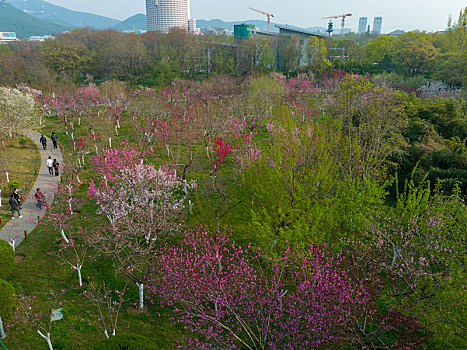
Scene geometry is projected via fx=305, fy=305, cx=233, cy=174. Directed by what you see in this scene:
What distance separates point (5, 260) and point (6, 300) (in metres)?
2.56

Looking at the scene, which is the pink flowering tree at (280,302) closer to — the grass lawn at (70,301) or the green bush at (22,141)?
the grass lawn at (70,301)

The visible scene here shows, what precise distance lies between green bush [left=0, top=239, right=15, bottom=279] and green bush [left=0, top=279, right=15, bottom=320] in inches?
75.1

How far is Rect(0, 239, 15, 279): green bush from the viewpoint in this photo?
1296 cm

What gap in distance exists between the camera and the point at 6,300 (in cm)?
1120

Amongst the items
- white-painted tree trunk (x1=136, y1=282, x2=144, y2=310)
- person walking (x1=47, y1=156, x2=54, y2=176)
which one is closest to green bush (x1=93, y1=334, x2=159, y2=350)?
white-painted tree trunk (x1=136, y1=282, x2=144, y2=310)

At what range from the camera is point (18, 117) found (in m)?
31.1

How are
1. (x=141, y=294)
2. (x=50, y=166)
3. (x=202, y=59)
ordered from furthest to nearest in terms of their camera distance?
(x=202, y=59) < (x=50, y=166) < (x=141, y=294)

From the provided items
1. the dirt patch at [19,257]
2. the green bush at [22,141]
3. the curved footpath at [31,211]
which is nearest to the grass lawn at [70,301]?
the dirt patch at [19,257]

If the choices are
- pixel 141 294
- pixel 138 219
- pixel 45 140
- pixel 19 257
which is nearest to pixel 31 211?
pixel 19 257

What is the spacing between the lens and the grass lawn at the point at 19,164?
21606 mm

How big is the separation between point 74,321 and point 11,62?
59194 millimetres

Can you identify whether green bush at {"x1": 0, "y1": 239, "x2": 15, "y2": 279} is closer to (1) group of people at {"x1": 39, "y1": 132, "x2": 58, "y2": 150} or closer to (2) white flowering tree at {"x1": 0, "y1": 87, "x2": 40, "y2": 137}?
(1) group of people at {"x1": 39, "y1": 132, "x2": 58, "y2": 150}

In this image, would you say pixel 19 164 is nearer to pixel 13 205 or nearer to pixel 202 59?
pixel 13 205

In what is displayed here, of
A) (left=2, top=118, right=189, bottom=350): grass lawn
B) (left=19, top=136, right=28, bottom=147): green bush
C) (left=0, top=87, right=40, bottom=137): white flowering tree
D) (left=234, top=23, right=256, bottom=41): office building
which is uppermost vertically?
(left=234, top=23, right=256, bottom=41): office building
